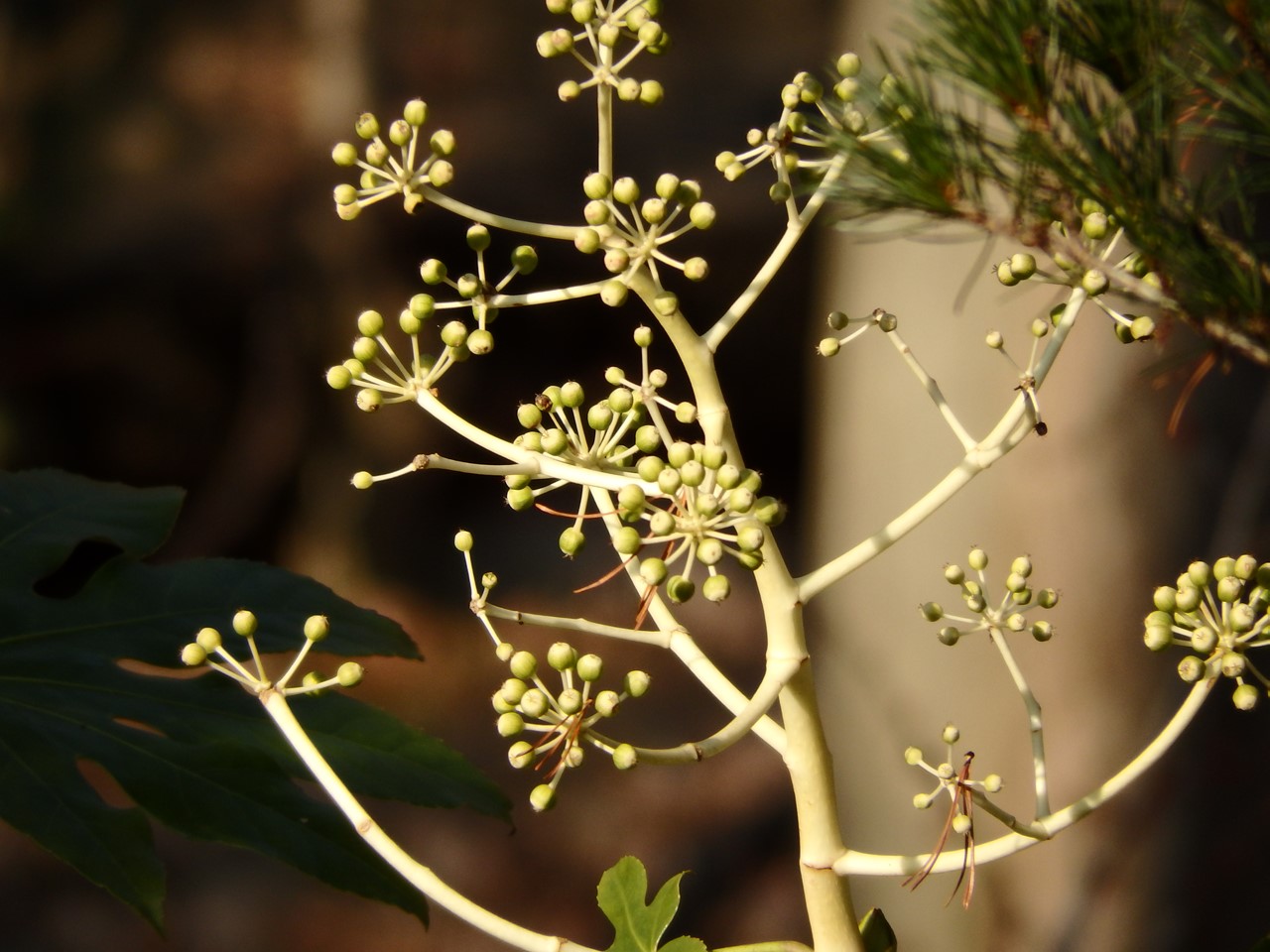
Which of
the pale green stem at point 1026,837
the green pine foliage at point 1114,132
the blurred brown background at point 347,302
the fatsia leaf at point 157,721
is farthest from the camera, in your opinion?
the blurred brown background at point 347,302

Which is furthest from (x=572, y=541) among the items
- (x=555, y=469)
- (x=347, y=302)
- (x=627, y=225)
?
(x=347, y=302)

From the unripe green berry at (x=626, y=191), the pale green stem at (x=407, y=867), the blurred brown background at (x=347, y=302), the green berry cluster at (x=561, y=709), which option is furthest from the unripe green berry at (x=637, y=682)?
the blurred brown background at (x=347, y=302)

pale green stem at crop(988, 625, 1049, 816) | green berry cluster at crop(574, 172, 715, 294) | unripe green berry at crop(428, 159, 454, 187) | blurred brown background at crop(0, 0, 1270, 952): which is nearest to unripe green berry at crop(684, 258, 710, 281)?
green berry cluster at crop(574, 172, 715, 294)

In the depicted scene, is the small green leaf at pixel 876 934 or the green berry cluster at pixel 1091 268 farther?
the small green leaf at pixel 876 934

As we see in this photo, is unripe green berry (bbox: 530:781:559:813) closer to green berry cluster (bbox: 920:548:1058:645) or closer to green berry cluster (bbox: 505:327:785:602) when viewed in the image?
green berry cluster (bbox: 505:327:785:602)

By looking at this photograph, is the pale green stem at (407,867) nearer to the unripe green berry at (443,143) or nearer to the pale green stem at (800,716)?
the pale green stem at (800,716)

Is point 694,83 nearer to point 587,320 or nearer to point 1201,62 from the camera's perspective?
point 587,320
